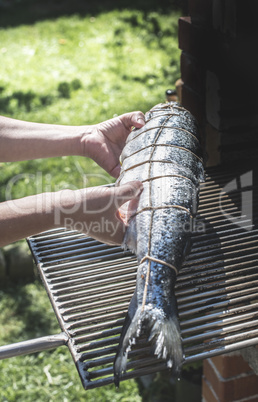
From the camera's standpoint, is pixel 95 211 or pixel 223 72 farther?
pixel 223 72

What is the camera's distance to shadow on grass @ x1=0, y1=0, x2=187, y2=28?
10.4 metres

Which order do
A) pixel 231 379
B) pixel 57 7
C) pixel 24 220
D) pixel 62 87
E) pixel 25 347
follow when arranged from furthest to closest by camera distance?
pixel 57 7, pixel 62 87, pixel 231 379, pixel 24 220, pixel 25 347

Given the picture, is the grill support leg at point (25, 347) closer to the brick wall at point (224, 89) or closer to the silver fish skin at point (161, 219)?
the silver fish skin at point (161, 219)

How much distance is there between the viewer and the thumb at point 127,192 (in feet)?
7.34

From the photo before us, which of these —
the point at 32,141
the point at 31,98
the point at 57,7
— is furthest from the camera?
the point at 57,7

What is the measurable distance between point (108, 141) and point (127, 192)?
36.4 inches

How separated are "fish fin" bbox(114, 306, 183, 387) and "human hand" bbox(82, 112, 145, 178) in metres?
1.39

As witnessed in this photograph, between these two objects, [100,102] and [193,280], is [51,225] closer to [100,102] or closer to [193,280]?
[193,280]

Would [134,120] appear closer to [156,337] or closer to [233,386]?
[156,337]

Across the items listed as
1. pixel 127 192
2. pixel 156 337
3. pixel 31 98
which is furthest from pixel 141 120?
pixel 31 98

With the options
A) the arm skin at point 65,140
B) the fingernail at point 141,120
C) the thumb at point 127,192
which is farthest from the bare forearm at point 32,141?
the thumb at point 127,192

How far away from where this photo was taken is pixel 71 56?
337 inches

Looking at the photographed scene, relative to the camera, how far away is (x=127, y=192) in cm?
227

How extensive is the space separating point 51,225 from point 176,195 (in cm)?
64
